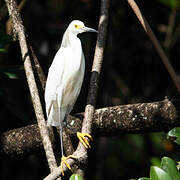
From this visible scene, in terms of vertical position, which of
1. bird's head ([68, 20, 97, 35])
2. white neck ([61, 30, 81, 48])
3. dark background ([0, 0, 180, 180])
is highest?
bird's head ([68, 20, 97, 35])

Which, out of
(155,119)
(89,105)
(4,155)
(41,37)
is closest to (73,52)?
(89,105)

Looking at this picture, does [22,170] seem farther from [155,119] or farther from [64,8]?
[155,119]

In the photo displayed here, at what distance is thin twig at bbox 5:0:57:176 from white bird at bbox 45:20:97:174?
0.72ft

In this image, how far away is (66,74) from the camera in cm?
221

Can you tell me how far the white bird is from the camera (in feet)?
7.18

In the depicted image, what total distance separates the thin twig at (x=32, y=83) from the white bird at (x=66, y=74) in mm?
218

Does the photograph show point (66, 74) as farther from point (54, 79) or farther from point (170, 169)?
point (170, 169)

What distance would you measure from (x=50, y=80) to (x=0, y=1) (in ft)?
4.44

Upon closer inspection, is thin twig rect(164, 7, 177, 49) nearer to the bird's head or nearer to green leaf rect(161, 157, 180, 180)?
the bird's head

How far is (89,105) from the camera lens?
1.94m

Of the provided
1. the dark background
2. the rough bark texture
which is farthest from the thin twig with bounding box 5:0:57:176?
the dark background

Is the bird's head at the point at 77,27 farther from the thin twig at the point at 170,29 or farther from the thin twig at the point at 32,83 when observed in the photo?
the thin twig at the point at 170,29

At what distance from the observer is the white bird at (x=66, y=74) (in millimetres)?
2189

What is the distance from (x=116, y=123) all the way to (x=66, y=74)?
41cm
